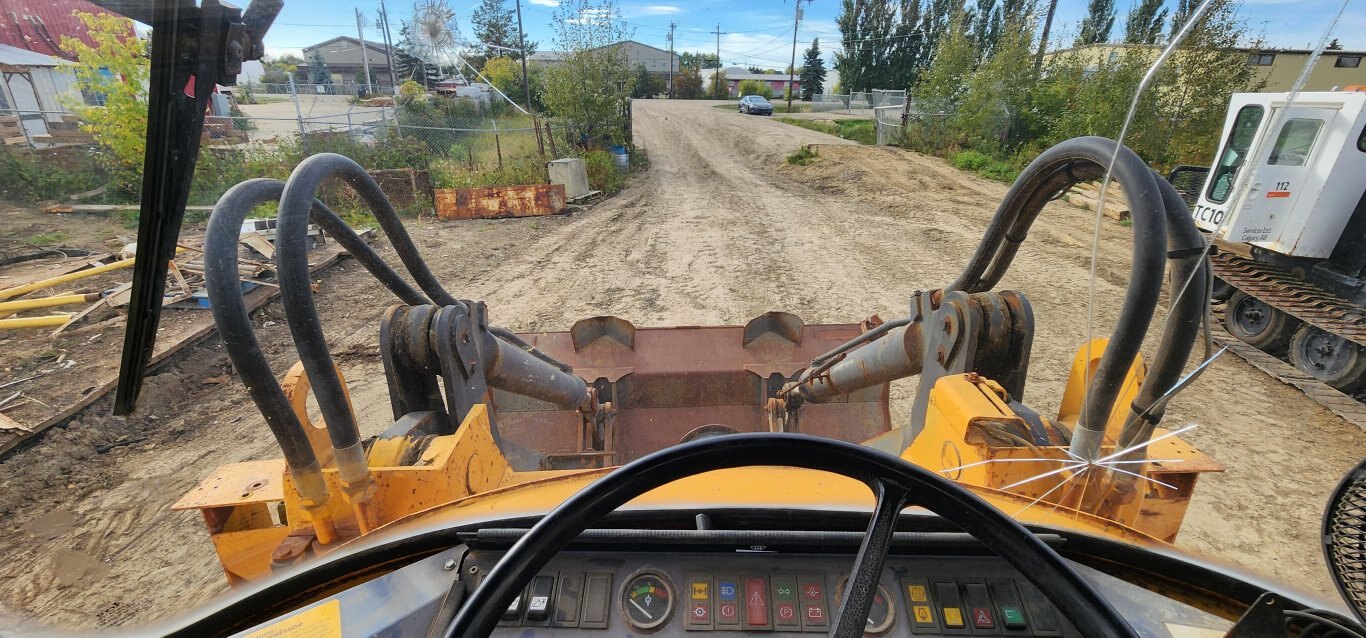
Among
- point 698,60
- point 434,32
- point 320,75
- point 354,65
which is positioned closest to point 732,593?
point 434,32

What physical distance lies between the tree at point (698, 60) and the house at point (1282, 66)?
68.0m

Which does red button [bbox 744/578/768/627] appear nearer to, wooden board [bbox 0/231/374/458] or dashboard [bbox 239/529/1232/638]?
dashboard [bbox 239/529/1232/638]

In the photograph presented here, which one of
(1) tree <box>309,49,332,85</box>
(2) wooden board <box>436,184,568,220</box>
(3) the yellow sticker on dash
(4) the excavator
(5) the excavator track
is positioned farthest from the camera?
(1) tree <box>309,49,332,85</box>

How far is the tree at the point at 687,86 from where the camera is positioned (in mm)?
59844

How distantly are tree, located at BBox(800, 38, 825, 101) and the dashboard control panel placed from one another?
6094 centimetres

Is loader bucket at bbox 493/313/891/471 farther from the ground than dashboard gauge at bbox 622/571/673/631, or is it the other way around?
dashboard gauge at bbox 622/571/673/631

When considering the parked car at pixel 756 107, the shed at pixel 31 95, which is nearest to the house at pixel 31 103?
the shed at pixel 31 95

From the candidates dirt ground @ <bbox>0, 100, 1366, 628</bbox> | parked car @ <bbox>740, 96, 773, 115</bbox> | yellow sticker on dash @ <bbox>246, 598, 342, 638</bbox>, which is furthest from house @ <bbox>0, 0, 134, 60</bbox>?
parked car @ <bbox>740, 96, 773, 115</bbox>

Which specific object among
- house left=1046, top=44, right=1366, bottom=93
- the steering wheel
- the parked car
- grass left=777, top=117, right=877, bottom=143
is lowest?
grass left=777, top=117, right=877, bottom=143

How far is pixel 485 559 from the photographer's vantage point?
110 centimetres

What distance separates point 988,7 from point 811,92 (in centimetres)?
3470

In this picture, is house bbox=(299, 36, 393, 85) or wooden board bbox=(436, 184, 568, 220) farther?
house bbox=(299, 36, 393, 85)

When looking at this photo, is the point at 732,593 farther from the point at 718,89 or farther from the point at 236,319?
the point at 718,89

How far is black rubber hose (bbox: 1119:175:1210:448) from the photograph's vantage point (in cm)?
129
